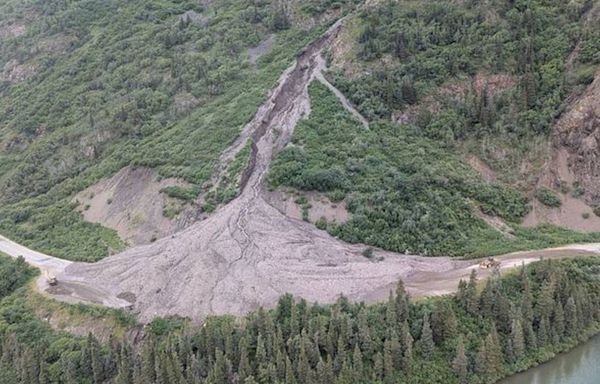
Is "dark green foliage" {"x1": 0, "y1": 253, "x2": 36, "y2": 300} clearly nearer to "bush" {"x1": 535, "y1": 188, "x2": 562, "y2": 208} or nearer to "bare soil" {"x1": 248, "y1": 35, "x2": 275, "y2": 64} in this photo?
"bare soil" {"x1": 248, "y1": 35, "x2": 275, "y2": 64}

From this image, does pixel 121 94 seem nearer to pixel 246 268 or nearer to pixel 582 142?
pixel 246 268

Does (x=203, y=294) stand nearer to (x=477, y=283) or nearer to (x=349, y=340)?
(x=349, y=340)

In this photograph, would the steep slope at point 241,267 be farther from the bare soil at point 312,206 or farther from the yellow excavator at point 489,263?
the yellow excavator at point 489,263

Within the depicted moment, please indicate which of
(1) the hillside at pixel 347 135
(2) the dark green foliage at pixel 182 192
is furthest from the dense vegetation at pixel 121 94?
(1) the hillside at pixel 347 135

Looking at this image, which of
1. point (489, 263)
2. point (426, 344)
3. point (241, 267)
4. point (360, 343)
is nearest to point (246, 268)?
point (241, 267)

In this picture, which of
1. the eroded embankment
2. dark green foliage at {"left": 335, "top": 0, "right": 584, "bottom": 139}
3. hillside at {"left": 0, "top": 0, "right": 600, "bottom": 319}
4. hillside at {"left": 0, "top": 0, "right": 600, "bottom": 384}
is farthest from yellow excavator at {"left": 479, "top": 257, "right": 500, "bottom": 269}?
dark green foliage at {"left": 335, "top": 0, "right": 584, "bottom": 139}

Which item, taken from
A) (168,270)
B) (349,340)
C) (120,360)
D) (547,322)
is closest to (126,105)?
(168,270)

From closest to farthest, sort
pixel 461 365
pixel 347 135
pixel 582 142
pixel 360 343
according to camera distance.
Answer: pixel 461 365, pixel 360 343, pixel 582 142, pixel 347 135
